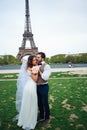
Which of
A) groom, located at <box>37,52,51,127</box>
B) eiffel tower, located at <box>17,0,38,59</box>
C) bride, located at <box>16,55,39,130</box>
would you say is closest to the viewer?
bride, located at <box>16,55,39,130</box>

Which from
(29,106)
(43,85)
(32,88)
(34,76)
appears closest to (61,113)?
(43,85)

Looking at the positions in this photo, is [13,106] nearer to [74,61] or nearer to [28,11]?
[28,11]

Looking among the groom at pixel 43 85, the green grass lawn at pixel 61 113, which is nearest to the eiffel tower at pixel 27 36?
the green grass lawn at pixel 61 113

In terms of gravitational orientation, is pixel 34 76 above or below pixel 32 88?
above

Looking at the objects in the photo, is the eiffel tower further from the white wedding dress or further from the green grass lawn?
the white wedding dress

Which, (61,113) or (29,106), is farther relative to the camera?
(61,113)

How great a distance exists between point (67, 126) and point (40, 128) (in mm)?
695

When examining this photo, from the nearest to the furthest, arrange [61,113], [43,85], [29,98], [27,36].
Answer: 1. [29,98]
2. [43,85]
3. [61,113]
4. [27,36]

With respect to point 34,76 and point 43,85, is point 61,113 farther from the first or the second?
point 34,76

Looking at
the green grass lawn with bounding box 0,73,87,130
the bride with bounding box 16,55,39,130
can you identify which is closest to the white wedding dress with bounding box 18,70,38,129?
the bride with bounding box 16,55,39,130

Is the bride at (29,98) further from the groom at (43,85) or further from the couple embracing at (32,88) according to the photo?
the groom at (43,85)

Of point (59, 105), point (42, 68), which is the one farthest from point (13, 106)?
point (42, 68)

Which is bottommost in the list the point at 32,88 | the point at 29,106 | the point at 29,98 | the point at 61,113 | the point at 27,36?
the point at 61,113

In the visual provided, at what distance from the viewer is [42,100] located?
5.67 metres
